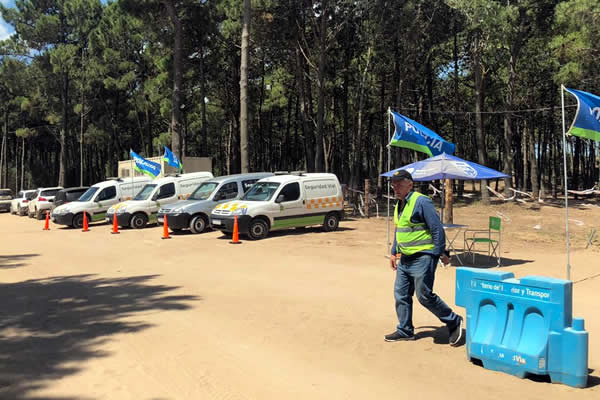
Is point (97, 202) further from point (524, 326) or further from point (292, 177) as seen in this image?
point (524, 326)

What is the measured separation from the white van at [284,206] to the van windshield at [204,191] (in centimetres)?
164

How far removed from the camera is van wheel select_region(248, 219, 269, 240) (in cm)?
1523

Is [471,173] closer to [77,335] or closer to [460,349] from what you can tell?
[460,349]

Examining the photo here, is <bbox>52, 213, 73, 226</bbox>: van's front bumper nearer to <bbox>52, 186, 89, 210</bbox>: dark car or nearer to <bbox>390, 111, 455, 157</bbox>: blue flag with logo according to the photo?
<bbox>52, 186, 89, 210</bbox>: dark car

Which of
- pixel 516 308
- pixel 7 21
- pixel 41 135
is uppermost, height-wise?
pixel 7 21

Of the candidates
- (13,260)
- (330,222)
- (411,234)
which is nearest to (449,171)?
(411,234)

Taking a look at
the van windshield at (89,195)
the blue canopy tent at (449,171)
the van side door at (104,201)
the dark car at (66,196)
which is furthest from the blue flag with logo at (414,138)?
the dark car at (66,196)

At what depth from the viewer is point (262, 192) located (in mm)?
16094

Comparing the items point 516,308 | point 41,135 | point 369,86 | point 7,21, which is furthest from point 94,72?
point 516,308

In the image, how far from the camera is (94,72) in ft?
131

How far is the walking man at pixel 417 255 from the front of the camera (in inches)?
211

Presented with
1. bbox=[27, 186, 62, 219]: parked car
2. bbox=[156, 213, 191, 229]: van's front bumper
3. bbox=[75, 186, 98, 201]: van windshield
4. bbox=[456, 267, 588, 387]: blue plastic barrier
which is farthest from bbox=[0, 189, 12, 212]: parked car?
bbox=[456, 267, 588, 387]: blue plastic barrier

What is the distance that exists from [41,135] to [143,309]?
53.2 metres

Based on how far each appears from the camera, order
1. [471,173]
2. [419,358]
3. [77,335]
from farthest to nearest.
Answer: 1. [471,173]
2. [77,335]
3. [419,358]
